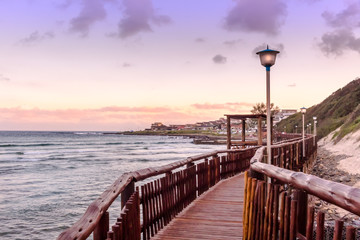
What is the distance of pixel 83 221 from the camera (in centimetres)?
288

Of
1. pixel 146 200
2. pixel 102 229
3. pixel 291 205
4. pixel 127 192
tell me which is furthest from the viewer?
pixel 146 200

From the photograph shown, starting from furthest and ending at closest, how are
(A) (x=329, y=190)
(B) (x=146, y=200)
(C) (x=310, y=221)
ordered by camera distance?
1. (B) (x=146, y=200)
2. (C) (x=310, y=221)
3. (A) (x=329, y=190)

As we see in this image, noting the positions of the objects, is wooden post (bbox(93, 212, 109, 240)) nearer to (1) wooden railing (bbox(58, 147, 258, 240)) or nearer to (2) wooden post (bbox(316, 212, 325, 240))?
(1) wooden railing (bbox(58, 147, 258, 240))

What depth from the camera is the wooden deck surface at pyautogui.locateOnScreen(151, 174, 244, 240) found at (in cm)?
571

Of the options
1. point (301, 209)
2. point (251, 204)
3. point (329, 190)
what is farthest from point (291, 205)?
point (251, 204)

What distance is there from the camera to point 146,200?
5352 mm

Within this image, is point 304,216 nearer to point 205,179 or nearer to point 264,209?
point 264,209

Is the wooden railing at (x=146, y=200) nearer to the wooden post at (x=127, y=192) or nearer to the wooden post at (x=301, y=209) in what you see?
A: the wooden post at (x=127, y=192)

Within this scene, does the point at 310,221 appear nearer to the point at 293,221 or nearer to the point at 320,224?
the point at 320,224

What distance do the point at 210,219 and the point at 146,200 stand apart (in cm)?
187

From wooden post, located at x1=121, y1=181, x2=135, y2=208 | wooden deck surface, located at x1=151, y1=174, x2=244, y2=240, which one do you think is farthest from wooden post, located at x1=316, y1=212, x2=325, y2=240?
wooden deck surface, located at x1=151, y1=174, x2=244, y2=240

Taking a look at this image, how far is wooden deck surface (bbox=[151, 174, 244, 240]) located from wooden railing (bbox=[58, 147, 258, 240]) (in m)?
0.17

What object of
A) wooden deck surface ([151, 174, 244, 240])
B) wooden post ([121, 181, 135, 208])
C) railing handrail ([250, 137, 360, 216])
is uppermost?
railing handrail ([250, 137, 360, 216])

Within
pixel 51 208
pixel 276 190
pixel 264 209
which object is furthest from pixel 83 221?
pixel 51 208
